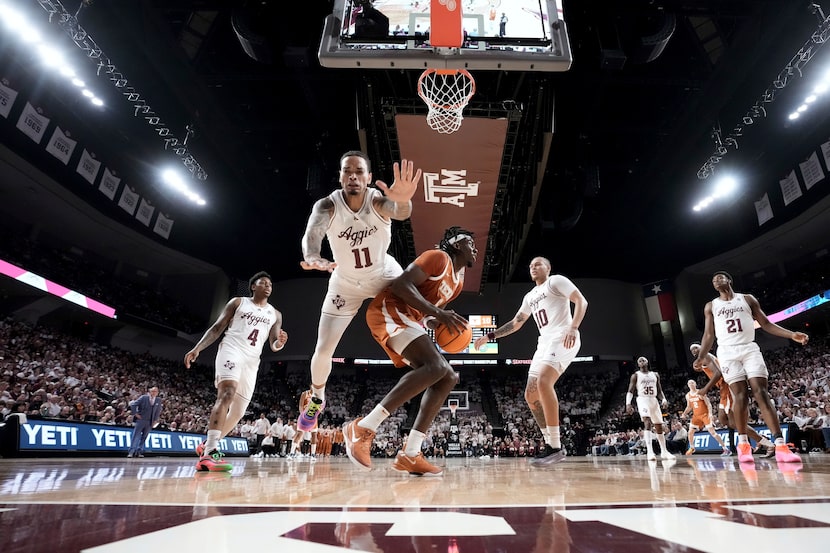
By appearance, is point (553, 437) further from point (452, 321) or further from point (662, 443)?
point (662, 443)

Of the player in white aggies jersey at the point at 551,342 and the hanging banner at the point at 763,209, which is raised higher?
the hanging banner at the point at 763,209

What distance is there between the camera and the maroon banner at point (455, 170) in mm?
8320

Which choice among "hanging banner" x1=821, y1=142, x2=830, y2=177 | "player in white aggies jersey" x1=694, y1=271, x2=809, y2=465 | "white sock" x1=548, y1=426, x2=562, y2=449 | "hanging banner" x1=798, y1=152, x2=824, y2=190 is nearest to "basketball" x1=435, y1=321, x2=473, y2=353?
"white sock" x1=548, y1=426, x2=562, y2=449

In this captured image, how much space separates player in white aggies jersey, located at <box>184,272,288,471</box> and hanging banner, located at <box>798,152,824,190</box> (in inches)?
665

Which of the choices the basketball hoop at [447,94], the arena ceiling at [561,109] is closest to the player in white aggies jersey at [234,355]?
the basketball hoop at [447,94]

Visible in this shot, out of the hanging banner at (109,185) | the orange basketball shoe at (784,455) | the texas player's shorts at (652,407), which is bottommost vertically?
the orange basketball shoe at (784,455)

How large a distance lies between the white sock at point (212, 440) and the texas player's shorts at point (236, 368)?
1.28 ft

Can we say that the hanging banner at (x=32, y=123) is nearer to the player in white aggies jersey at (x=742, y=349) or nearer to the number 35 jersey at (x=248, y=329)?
the number 35 jersey at (x=248, y=329)

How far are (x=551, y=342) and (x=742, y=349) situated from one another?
6.28 ft

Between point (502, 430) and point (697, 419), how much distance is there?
40.0 feet

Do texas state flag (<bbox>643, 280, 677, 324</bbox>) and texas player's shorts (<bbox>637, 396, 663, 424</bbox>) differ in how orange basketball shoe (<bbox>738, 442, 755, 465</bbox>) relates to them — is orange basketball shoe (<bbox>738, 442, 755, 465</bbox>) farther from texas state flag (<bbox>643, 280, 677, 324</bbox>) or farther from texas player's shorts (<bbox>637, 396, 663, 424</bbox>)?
texas state flag (<bbox>643, 280, 677, 324</bbox>)

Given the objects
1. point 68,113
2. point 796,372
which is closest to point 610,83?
point 796,372

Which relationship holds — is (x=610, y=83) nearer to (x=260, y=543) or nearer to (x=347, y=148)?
(x=347, y=148)

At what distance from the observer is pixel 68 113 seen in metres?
12.7
